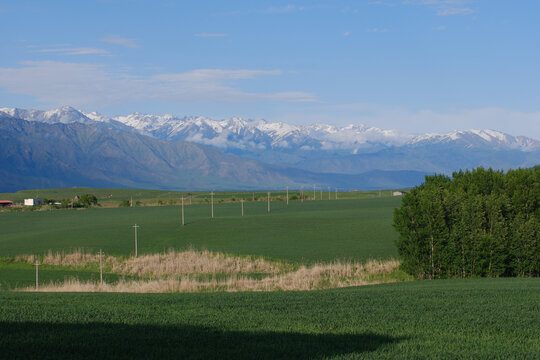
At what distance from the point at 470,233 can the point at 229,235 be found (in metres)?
32.3

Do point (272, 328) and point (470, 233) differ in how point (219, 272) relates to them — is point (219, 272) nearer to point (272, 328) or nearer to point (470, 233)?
point (470, 233)

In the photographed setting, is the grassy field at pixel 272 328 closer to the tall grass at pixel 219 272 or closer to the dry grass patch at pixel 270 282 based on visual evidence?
the dry grass patch at pixel 270 282

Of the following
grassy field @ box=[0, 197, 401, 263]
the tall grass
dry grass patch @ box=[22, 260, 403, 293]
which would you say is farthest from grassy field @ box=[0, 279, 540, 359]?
grassy field @ box=[0, 197, 401, 263]

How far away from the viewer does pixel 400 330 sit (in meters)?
15.2

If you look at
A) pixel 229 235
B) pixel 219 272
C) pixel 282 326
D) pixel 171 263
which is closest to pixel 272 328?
pixel 282 326

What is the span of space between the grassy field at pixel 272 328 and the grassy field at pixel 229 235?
109 ft

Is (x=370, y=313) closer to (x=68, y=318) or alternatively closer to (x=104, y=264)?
(x=68, y=318)

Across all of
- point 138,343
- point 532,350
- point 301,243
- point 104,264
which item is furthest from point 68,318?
point 301,243

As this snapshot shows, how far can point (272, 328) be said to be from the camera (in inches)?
596

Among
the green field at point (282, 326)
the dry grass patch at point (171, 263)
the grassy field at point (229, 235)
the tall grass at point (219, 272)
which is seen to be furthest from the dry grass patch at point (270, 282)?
the green field at point (282, 326)

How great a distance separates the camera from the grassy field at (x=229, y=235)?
59000mm

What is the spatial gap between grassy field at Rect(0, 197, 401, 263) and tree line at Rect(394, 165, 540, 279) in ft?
28.2

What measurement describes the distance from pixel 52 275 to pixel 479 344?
39.9 meters

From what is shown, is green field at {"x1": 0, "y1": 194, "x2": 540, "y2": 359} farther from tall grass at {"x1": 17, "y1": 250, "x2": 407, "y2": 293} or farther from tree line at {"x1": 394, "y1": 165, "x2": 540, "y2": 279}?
tree line at {"x1": 394, "y1": 165, "x2": 540, "y2": 279}
